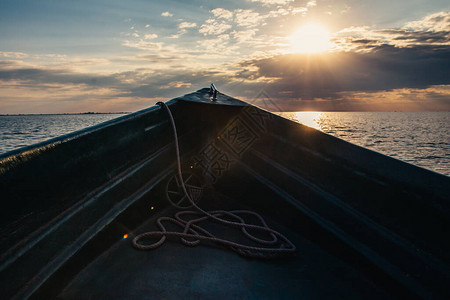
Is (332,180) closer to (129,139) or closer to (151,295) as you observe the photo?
(151,295)

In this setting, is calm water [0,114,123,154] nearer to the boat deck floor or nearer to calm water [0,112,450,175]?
calm water [0,112,450,175]

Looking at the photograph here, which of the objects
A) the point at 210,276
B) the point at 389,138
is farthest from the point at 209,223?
the point at 389,138

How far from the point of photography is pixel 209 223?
216 cm

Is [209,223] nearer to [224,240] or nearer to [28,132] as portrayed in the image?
[224,240]

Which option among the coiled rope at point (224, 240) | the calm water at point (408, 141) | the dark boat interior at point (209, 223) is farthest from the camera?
the calm water at point (408, 141)

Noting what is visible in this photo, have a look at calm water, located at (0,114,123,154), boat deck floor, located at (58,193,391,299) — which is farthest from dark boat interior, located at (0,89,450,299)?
calm water, located at (0,114,123,154)

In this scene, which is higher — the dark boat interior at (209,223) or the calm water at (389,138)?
the dark boat interior at (209,223)

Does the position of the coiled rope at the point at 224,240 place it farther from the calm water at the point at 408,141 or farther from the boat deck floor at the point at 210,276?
the calm water at the point at 408,141

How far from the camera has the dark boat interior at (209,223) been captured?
127 centimetres

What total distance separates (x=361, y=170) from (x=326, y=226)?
492mm

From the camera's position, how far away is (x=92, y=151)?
1.65 metres

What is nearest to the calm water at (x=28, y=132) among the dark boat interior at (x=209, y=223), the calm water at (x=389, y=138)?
the calm water at (x=389, y=138)

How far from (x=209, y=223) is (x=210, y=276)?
688mm

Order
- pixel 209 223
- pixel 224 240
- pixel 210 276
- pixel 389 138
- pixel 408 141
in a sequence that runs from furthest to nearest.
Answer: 1. pixel 389 138
2. pixel 408 141
3. pixel 209 223
4. pixel 224 240
5. pixel 210 276
